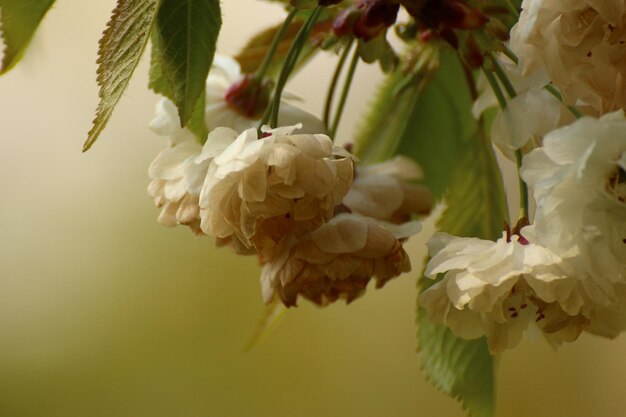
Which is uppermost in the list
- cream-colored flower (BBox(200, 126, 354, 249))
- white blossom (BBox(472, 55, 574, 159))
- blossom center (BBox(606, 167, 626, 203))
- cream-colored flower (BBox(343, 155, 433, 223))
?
cream-colored flower (BBox(200, 126, 354, 249))

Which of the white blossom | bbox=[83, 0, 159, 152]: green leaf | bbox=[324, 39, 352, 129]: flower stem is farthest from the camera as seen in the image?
bbox=[324, 39, 352, 129]: flower stem

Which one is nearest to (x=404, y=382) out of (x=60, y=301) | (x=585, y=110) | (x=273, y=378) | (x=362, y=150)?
(x=273, y=378)

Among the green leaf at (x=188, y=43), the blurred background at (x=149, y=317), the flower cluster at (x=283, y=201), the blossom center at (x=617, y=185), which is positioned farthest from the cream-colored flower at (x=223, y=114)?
the blurred background at (x=149, y=317)

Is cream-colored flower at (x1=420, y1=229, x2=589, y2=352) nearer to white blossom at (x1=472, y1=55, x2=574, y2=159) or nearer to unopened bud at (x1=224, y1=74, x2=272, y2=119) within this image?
white blossom at (x1=472, y1=55, x2=574, y2=159)

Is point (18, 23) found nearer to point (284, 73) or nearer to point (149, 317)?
point (284, 73)

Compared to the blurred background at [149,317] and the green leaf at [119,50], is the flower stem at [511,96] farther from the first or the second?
Answer: the blurred background at [149,317]

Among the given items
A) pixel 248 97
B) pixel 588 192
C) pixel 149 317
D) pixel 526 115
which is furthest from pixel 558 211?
pixel 149 317

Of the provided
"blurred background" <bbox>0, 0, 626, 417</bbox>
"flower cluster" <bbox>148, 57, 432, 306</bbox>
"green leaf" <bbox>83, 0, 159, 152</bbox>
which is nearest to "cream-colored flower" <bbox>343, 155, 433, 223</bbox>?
"flower cluster" <bbox>148, 57, 432, 306</bbox>
